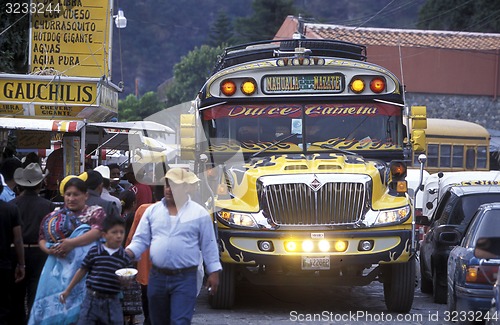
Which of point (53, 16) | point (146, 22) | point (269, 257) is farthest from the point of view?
point (146, 22)

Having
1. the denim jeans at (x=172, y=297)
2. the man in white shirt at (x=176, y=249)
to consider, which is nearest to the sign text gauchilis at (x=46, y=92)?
the man in white shirt at (x=176, y=249)

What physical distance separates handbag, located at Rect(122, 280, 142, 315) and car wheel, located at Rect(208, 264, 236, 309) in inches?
91.6

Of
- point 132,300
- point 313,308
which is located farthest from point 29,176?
point 313,308

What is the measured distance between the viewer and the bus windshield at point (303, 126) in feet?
41.2

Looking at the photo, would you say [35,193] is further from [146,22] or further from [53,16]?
[146,22]

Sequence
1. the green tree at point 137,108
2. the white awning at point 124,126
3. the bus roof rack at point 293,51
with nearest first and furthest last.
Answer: the bus roof rack at point 293,51
the white awning at point 124,126
the green tree at point 137,108

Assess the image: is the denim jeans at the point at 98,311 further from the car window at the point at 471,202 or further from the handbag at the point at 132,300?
the car window at the point at 471,202

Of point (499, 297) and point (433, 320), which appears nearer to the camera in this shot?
point (499, 297)

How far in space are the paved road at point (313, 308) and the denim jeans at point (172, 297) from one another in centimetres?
301

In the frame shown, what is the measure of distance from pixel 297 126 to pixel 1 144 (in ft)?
16.7

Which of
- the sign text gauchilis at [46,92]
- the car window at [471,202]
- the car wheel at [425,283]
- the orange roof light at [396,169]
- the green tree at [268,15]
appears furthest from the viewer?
the green tree at [268,15]

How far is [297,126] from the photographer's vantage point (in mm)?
12586

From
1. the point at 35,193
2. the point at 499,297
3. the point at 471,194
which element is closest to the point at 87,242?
the point at 35,193

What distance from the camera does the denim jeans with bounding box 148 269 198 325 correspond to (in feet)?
25.9
